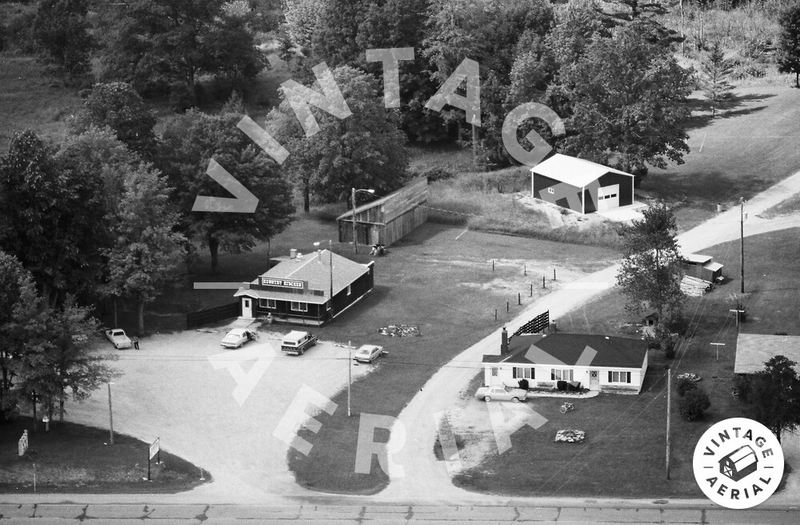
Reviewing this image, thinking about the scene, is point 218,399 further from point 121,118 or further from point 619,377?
point 121,118

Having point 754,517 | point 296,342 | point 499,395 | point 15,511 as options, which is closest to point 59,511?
point 15,511

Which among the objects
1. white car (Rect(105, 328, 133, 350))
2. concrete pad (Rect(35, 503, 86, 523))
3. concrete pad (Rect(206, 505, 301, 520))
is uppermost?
white car (Rect(105, 328, 133, 350))

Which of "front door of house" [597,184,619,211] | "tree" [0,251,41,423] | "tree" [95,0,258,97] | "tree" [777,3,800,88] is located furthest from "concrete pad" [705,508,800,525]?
"tree" [95,0,258,97]

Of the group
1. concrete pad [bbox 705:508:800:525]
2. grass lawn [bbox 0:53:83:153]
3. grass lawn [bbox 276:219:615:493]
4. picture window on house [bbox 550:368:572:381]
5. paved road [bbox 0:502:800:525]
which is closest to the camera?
concrete pad [bbox 705:508:800:525]

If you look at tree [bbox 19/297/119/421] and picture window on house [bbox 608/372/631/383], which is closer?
tree [bbox 19/297/119/421]

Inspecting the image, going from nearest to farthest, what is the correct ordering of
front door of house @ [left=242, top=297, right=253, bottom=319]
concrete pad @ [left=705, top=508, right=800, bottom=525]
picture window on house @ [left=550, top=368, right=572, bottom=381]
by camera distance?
1. concrete pad @ [left=705, top=508, right=800, bottom=525]
2. picture window on house @ [left=550, top=368, right=572, bottom=381]
3. front door of house @ [left=242, top=297, right=253, bottom=319]

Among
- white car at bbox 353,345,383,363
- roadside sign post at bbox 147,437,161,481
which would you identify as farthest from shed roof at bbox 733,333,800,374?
roadside sign post at bbox 147,437,161,481

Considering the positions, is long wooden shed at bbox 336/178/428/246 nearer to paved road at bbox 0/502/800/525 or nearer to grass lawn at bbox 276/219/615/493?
grass lawn at bbox 276/219/615/493

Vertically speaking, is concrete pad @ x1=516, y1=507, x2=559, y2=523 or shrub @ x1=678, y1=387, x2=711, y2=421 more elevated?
shrub @ x1=678, y1=387, x2=711, y2=421
